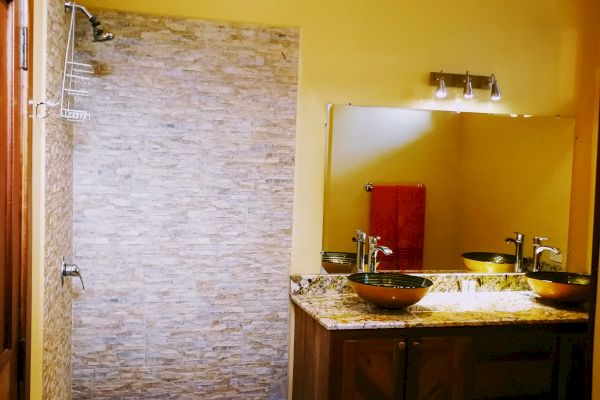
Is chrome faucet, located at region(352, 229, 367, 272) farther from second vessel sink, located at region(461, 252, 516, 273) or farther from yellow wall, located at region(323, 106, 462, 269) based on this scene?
second vessel sink, located at region(461, 252, 516, 273)

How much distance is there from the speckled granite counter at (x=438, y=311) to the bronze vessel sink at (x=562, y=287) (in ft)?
0.23

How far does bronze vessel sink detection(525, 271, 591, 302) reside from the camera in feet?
10.8

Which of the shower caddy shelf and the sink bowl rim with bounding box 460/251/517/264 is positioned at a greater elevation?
the shower caddy shelf

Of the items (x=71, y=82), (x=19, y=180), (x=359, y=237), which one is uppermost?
(x=71, y=82)

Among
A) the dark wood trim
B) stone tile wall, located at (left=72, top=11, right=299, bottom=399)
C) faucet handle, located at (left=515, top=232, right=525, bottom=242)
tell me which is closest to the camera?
the dark wood trim

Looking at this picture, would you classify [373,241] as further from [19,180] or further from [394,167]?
[19,180]

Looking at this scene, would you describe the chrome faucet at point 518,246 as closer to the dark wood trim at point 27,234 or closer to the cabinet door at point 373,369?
→ the cabinet door at point 373,369

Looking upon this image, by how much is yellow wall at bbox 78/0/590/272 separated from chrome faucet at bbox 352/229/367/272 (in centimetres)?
23

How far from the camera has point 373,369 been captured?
113 inches

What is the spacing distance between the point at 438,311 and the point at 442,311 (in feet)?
0.08

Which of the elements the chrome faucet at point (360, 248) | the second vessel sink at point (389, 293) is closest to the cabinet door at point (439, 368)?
the second vessel sink at point (389, 293)

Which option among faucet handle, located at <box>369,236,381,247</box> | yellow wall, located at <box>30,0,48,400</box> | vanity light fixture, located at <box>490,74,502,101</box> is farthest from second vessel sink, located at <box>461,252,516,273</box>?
yellow wall, located at <box>30,0,48,400</box>

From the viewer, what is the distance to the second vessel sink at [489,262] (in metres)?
3.71

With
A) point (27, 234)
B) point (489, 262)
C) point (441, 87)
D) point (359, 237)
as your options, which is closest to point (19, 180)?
point (27, 234)
